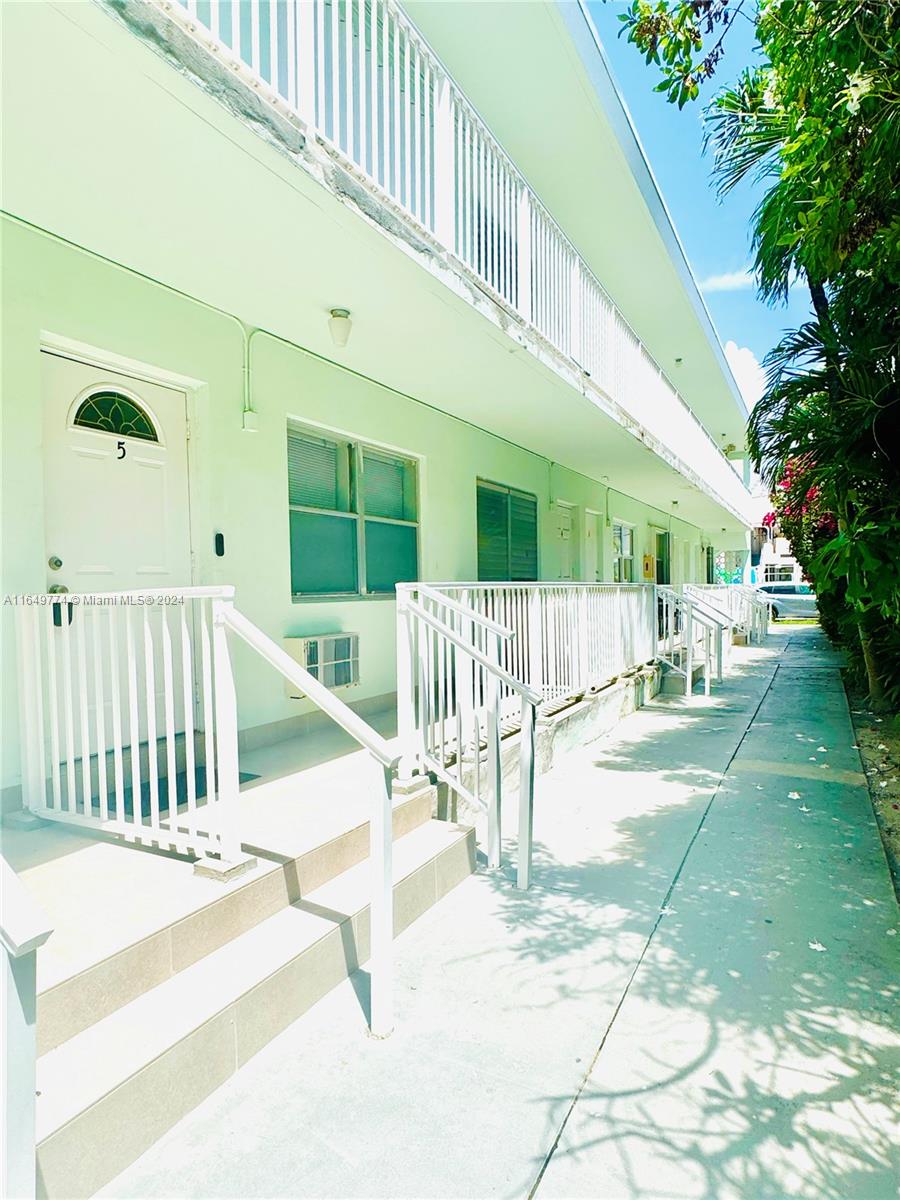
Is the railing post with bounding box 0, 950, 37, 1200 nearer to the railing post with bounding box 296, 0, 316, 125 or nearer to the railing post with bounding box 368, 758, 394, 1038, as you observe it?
the railing post with bounding box 368, 758, 394, 1038

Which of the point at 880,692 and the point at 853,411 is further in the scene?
the point at 880,692

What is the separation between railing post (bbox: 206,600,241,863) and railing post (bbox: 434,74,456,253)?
278cm

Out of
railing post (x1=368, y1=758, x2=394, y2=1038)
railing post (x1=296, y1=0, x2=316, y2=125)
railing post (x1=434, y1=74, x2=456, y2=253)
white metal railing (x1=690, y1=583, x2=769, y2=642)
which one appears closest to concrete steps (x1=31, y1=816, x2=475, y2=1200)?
railing post (x1=368, y1=758, x2=394, y2=1038)

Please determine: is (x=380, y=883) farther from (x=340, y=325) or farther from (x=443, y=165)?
(x=443, y=165)

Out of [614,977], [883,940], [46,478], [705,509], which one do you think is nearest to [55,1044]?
[614,977]

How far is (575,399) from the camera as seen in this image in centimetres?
654

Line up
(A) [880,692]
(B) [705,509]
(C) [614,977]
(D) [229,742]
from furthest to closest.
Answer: (B) [705,509] < (A) [880,692] < (C) [614,977] < (D) [229,742]

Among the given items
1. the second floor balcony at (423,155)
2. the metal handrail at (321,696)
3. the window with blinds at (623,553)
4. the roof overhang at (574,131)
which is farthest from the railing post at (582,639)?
the window with blinds at (623,553)

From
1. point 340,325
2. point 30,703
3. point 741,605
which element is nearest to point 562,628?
point 340,325

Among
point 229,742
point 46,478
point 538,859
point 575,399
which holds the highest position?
point 575,399

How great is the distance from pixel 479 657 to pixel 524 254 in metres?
3.39

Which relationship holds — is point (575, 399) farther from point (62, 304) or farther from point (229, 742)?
point (229, 742)

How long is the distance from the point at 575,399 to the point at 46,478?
4556 mm

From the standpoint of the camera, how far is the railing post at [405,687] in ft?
13.3
